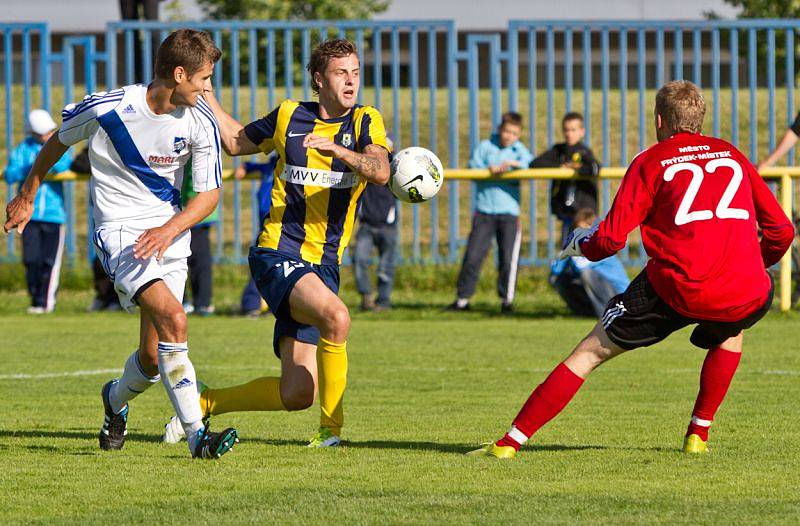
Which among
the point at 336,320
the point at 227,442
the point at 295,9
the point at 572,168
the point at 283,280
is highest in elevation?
the point at 295,9

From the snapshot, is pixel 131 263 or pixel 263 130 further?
pixel 263 130

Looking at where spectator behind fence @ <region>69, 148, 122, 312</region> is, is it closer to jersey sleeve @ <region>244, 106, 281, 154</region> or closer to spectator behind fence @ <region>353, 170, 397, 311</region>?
spectator behind fence @ <region>353, 170, 397, 311</region>

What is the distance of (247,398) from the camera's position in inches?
275

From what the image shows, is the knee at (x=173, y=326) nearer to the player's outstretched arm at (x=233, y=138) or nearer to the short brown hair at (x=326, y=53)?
the player's outstretched arm at (x=233, y=138)

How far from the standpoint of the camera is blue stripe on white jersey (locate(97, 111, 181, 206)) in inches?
251

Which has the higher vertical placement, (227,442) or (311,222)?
(311,222)

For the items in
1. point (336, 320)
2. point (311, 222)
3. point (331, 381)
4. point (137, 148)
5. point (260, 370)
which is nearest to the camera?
point (137, 148)

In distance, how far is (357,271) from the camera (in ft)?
47.9

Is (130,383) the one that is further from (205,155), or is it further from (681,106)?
(681,106)

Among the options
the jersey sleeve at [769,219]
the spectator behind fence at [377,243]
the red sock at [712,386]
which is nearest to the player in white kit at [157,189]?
the red sock at [712,386]

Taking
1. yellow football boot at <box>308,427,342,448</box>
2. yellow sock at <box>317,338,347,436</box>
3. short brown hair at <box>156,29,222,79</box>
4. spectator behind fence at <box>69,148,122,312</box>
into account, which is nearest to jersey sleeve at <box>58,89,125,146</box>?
short brown hair at <box>156,29,222,79</box>

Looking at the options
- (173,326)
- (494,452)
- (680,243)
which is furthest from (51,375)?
(680,243)

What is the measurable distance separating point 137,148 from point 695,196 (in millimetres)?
2574

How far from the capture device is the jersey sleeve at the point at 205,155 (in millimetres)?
6422
